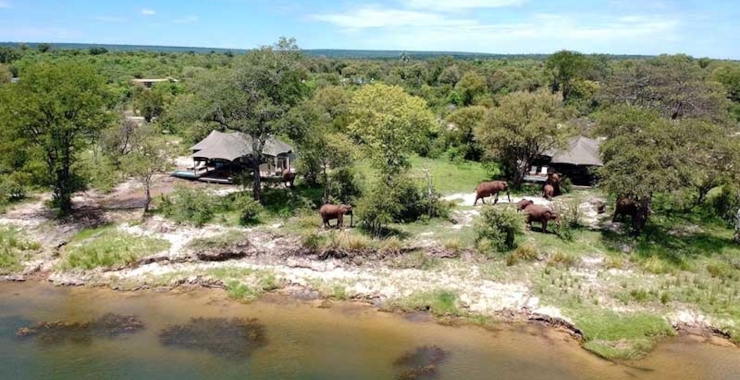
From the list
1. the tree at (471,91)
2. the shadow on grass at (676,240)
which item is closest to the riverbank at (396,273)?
the shadow on grass at (676,240)

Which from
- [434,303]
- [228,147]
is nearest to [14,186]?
[228,147]

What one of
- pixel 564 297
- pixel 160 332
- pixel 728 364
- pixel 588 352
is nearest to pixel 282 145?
pixel 160 332

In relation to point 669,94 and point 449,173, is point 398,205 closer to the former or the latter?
point 449,173

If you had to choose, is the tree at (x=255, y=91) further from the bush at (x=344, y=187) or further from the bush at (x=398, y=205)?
the bush at (x=398, y=205)

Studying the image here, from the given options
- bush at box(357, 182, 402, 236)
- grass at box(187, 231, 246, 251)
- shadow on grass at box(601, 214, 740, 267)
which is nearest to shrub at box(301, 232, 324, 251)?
bush at box(357, 182, 402, 236)

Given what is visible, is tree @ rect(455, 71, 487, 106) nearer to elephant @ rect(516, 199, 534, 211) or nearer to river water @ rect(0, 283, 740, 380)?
elephant @ rect(516, 199, 534, 211)

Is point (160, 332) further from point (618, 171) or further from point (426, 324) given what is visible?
point (618, 171)
